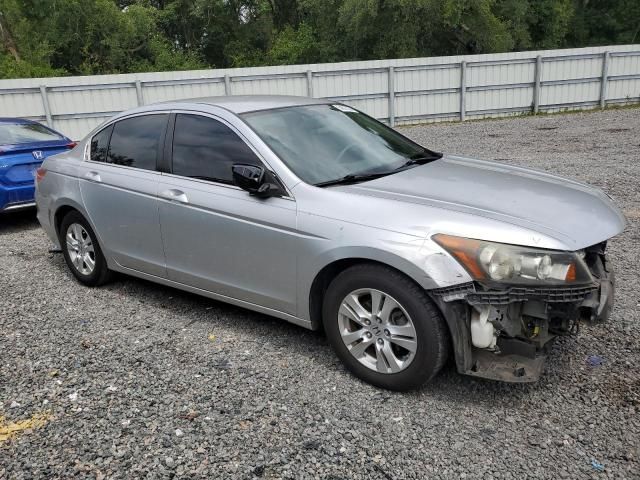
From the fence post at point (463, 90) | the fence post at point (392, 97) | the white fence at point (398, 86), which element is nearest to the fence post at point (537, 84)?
the white fence at point (398, 86)

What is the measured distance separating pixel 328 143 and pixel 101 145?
7.39 ft

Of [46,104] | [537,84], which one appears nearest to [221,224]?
[46,104]

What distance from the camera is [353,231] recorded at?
3.24 metres

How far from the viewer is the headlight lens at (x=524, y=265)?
2.86 metres

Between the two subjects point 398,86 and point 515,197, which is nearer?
point 515,197

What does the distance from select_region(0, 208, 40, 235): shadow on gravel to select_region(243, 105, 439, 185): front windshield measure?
5.01 m

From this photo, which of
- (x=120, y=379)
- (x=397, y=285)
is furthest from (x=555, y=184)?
(x=120, y=379)

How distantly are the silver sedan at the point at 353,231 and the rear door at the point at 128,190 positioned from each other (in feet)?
0.05

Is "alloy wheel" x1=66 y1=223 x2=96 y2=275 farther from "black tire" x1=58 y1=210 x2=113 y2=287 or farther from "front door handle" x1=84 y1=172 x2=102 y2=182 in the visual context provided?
"front door handle" x1=84 y1=172 x2=102 y2=182

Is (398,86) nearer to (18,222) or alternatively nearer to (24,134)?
(24,134)

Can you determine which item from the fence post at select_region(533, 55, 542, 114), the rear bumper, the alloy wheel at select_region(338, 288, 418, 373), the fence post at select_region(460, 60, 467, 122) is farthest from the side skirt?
the fence post at select_region(533, 55, 542, 114)

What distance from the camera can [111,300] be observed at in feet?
16.3

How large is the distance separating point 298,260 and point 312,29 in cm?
3101

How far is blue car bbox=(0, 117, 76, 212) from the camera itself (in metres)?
7.26
